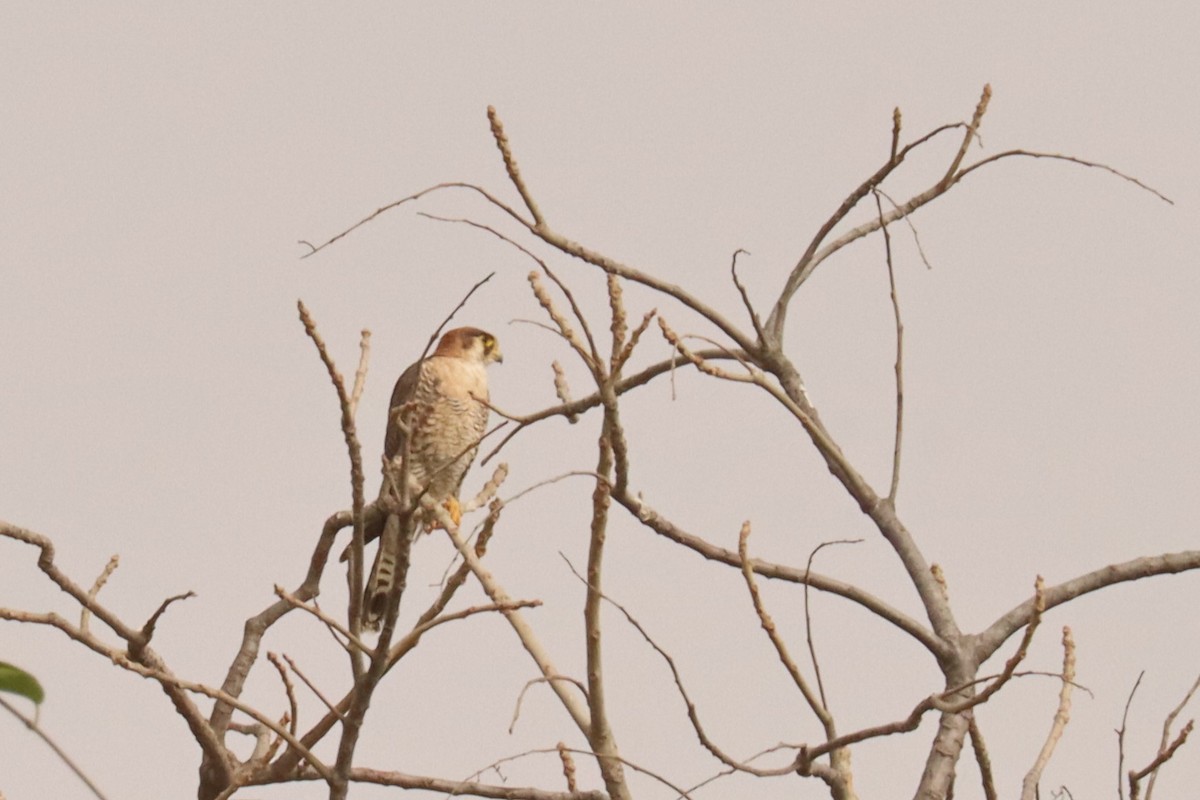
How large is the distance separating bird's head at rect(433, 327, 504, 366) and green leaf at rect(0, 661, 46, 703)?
6.43m

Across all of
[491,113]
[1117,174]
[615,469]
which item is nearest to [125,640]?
[615,469]

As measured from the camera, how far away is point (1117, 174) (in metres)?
3.80

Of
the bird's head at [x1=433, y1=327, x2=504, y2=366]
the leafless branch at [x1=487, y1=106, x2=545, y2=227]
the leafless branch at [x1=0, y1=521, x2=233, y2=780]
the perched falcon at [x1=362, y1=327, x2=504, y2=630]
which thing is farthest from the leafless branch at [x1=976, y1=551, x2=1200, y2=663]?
the bird's head at [x1=433, y1=327, x2=504, y2=366]

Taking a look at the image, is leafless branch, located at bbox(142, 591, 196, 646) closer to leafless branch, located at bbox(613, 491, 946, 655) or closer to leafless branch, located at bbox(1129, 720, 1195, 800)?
leafless branch, located at bbox(613, 491, 946, 655)

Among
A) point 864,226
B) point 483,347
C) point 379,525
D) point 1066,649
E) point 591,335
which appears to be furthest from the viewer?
point 483,347

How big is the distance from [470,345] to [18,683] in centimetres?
Answer: 649

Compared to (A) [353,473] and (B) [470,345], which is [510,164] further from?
(B) [470,345]

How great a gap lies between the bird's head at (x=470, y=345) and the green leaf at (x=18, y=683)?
6434 millimetres

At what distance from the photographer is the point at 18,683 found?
3.27ft

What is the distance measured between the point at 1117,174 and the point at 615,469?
5.25 feet

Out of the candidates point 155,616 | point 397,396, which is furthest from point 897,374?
point 397,396

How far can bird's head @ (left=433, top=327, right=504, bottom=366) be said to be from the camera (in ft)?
24.4

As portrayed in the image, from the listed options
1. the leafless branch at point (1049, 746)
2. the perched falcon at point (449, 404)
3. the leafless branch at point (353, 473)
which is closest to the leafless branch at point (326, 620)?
the leafless branch at point (353, 473)

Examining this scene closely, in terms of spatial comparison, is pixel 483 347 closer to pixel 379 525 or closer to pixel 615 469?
pixel 379 525
